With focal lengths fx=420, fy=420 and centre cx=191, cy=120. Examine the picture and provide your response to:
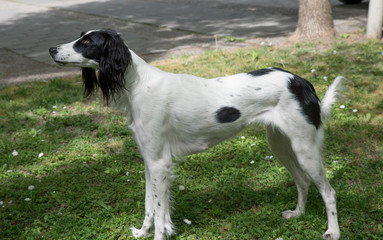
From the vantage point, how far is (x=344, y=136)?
479cm

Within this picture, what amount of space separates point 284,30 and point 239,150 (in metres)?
6.43

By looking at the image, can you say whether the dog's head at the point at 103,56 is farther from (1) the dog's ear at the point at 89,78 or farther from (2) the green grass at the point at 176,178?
(2) the green grass at the point at 176,178

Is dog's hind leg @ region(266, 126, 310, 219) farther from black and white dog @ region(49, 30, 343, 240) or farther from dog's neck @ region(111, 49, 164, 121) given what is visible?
dog's neck @ region(111, 49, 164, 121)

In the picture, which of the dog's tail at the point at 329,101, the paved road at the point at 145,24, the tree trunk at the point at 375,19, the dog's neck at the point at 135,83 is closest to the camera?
the dog's neck at the point at 135,83

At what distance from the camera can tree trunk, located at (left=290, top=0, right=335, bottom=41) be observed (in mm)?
8266

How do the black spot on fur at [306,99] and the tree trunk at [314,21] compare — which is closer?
the black spot on fur at [306,99]

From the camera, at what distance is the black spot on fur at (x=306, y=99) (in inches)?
120

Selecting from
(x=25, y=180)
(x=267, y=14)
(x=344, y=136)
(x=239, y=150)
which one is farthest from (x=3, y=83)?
(x=267, y=14)

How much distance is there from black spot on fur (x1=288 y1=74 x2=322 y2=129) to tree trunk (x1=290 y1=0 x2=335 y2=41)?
569cm

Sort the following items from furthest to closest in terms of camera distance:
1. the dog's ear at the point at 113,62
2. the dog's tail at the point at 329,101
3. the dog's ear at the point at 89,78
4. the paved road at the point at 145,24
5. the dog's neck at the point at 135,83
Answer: the paved road at the point at 145,24, the dog's tail at the point at 329,101, the dog's ear at the point at 89,78, the dog's neck at the point at 135,83, the dog's ear at the point at 113,62

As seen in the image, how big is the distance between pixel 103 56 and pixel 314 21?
258 inches

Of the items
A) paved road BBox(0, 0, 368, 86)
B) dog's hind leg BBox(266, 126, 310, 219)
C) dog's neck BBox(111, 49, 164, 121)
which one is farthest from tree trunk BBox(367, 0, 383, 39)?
dog's neck BBox(111, 49, 164, 121)

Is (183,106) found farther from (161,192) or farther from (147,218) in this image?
(147,218)

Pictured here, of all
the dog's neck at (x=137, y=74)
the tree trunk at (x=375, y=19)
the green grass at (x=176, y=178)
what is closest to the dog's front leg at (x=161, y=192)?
the green grass at (x=176, y=178)
